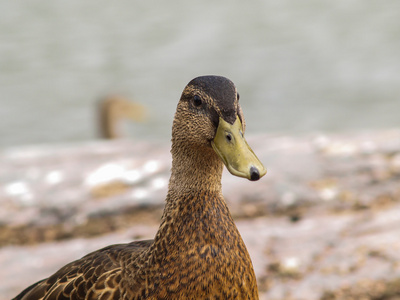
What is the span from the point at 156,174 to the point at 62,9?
10391mm

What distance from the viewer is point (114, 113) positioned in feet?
30.6

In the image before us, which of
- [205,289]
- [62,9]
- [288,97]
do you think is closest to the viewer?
[205,289]

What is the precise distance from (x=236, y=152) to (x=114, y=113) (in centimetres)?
735

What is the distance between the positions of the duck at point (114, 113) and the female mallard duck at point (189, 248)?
677cm

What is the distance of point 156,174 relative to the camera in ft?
13.5

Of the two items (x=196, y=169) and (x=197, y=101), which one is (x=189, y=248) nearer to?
(x=196, y=169)

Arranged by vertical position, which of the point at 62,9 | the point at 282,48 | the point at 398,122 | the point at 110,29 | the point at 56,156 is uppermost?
the point at 62,9

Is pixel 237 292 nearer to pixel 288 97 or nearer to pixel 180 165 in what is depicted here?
pixel 180 165

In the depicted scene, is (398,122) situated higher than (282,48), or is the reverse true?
(282,48)

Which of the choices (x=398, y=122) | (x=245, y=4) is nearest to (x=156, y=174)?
(x=398, y=122)

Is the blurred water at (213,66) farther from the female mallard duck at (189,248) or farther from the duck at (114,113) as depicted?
the female mallard duck at (189,248)

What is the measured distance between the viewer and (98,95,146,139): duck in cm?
918

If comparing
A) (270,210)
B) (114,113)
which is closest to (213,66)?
(114,113)

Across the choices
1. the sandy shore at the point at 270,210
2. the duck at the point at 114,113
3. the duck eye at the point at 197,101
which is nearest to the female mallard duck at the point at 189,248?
the duck eye at the point at 197,101
